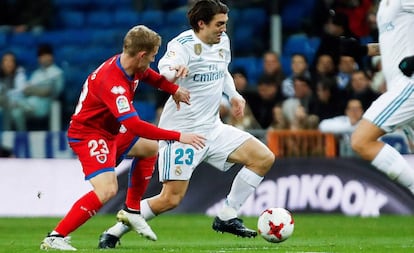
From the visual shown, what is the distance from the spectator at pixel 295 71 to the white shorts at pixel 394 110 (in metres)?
7.65

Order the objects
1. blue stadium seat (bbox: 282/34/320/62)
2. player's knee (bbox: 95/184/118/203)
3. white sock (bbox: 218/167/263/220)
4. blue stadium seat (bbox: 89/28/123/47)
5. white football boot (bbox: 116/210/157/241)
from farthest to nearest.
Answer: blue stadium seat (bbox: 89/28/123/47)
blue stadium seat (bbox: 282/34/320/62)
white sock (bbox: 218/167/263/220)
white football boot (bbox: 116/210/157/241)
player's knee (bbox: 95/184/118/203)

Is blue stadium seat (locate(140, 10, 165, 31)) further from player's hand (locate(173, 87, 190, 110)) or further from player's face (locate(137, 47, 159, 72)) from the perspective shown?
player's face (locate(137, 47, 159, 72))

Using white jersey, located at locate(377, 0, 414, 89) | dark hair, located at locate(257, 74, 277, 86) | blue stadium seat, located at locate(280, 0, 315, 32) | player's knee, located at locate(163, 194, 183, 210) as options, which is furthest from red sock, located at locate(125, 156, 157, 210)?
blue stadium seat, located at locate(280, 0, 315, 32)

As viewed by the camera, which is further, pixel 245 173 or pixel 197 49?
pixel 245 173

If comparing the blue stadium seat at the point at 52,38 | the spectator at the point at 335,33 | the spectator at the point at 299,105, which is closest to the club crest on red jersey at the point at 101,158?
the spectator at the point at 299,105

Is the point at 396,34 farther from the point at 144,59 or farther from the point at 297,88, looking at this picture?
the point at 297,88

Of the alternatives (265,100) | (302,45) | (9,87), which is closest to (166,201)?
(265,100)

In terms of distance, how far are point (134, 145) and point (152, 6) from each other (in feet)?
36.1

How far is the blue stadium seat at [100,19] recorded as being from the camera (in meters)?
22.4

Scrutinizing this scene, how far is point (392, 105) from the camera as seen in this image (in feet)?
34.9

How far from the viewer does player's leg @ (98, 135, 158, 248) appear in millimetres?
11242

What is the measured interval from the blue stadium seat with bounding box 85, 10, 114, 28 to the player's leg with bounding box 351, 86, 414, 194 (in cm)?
1225

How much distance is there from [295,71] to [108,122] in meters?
8.04

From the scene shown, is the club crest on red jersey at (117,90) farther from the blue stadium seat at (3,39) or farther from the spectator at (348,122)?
the blue stadium seat at (3,39)
